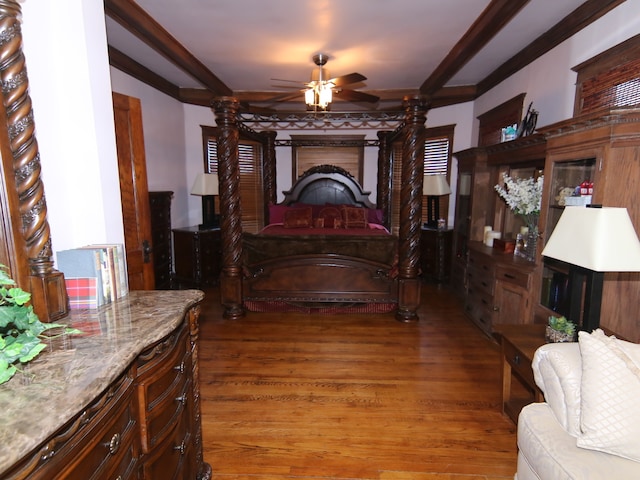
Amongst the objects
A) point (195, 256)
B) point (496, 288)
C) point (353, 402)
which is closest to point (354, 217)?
point (195, 256)

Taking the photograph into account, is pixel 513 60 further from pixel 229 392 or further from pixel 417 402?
pixel 229 392

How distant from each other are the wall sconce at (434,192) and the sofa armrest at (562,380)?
3.69m

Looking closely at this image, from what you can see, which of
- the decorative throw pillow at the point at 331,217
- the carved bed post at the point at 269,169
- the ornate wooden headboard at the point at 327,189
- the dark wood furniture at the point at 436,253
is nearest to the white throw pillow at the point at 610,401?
the dark wood furniture at the point at 436,253

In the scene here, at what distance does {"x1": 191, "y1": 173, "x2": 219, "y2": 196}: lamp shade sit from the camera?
526 cm

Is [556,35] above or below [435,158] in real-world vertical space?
above

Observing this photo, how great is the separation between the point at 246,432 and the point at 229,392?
1.56 feet

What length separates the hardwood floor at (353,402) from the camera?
2.01 metres

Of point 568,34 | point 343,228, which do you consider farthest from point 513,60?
point 343,228

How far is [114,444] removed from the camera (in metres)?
1.05

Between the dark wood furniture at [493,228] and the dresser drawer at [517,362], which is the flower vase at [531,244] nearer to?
the dark wood furniture at [493,228]

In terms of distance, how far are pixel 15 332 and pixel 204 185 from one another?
443 cm

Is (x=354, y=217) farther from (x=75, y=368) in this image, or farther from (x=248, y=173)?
(x=75, y=368)

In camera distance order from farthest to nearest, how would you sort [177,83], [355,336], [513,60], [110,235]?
1. [177,83]
2. [513,60]
3. [355,336]
4. [110,235]

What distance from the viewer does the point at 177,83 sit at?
17.1 feet
